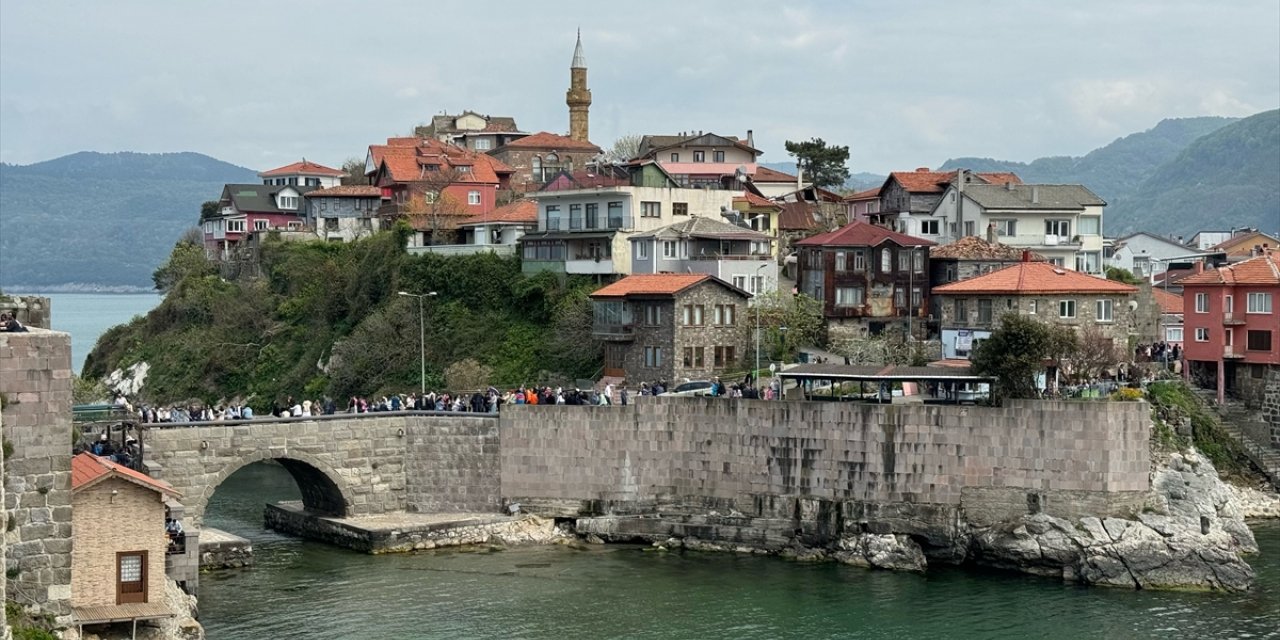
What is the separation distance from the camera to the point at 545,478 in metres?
56.5

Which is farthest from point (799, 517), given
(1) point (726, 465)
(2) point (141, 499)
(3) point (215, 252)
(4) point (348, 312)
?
(3) point (215, 252)

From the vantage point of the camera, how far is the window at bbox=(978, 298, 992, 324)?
215ft

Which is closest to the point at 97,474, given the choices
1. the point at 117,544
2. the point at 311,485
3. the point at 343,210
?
the point at 117,544

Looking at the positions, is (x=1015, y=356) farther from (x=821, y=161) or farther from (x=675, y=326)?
(x=821, y=161)

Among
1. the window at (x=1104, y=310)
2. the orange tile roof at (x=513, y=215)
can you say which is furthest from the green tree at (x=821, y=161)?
the window at (x=1104, y=310)

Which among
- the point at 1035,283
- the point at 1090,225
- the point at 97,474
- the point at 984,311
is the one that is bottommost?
the point at 97,474

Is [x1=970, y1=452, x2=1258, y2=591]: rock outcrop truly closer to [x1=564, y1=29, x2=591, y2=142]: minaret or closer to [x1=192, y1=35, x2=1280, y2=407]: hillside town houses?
[x1=192, y1=35, x2=1280, y2=407]: hillside town houses

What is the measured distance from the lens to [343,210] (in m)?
101

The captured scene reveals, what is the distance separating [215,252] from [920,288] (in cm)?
5332

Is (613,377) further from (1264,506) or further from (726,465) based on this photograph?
(1264,506)

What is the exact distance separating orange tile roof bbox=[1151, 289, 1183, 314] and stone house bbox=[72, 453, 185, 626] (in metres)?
57.3

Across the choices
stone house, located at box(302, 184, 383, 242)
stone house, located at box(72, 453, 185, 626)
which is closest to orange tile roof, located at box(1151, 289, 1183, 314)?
stone house, located at box(302, 184, 383, 242)

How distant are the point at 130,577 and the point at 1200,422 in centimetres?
3971

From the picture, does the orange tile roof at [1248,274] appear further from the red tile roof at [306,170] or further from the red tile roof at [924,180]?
the red tile roof at [306,170]
